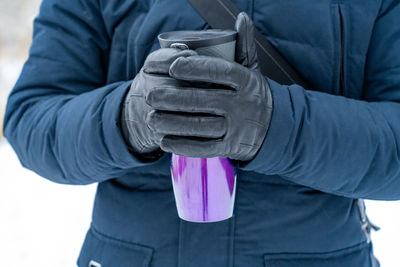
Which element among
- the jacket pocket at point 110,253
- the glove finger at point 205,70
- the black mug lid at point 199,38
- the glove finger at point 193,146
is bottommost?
the jacket pocket at point 110,253

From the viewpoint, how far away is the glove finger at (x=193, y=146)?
701 millimetres

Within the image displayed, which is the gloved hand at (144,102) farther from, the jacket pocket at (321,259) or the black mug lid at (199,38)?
the jacket pocket at (321,259)

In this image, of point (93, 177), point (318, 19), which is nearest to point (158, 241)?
point (93, 177)

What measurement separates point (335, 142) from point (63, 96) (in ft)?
1.89

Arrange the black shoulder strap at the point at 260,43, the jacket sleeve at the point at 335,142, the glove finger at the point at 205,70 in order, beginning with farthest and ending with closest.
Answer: the black shoulder strap at the point at 260,43, the jacket sleeve at the point at 335,142, the glove finger at the point at 205,70

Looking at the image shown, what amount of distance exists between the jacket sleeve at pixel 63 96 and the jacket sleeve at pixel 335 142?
0.31m

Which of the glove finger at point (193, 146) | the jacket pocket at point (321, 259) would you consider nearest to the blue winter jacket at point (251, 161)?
the jacket pocket at point (321, 259)

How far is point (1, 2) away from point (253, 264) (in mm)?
3605

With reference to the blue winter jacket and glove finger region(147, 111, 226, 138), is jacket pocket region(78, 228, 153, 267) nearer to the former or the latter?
the blue winter jacket

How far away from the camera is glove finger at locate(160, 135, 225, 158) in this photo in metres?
0.70

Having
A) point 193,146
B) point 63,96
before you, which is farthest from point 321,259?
point 63,96

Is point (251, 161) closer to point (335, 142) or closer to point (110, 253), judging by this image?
point (335, 142)

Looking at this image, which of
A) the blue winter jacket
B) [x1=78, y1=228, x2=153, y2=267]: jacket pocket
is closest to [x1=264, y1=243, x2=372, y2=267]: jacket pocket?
the blue winter jacket

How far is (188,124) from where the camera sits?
69 centimetres
